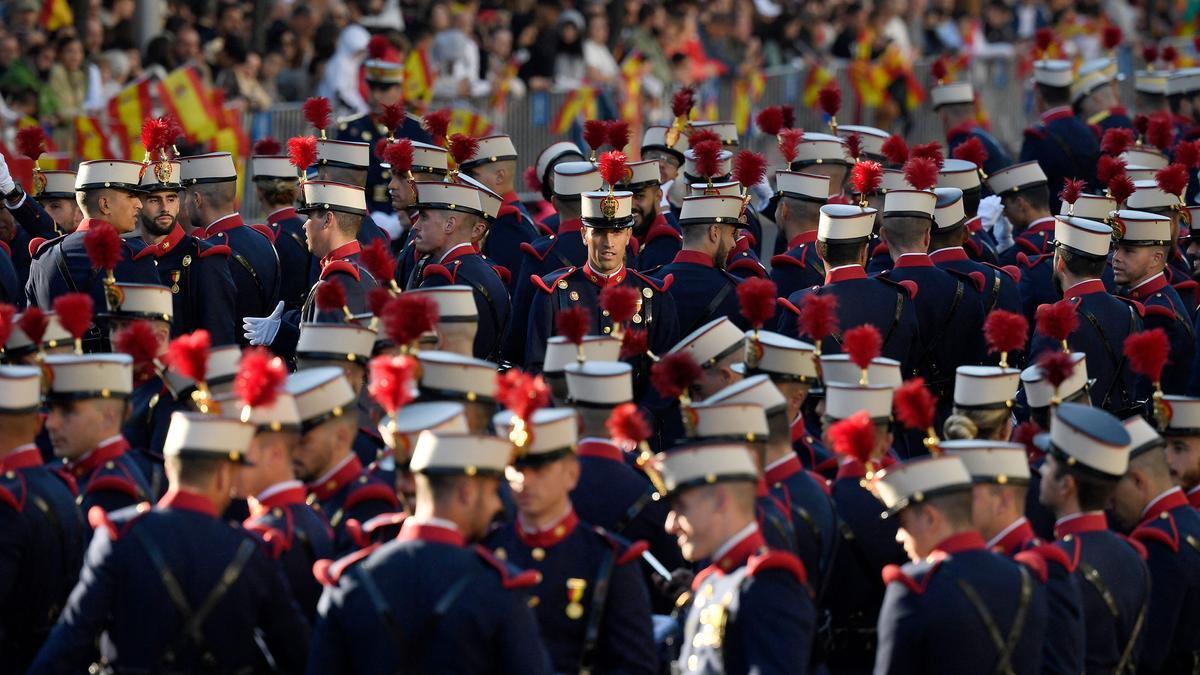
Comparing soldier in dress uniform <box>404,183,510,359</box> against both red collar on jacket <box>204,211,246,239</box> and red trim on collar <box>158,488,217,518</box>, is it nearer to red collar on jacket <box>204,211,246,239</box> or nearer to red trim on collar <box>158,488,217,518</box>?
red collar on jacket <box>204,211,246,239</box>

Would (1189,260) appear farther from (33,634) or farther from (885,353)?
(33,634)

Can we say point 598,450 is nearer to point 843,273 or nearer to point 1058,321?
point 1058,321

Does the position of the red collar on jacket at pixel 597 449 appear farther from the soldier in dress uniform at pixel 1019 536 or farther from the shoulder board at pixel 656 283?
the shoulder board at pixel 656 283

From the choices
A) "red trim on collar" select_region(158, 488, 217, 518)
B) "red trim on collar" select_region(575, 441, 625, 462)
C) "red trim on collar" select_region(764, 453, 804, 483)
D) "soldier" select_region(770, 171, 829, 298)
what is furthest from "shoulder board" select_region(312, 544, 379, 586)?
"soldier" select_region(770, 171, 829, 298)

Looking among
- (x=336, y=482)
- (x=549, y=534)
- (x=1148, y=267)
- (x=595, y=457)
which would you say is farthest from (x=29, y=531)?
(x=1148, y=267)

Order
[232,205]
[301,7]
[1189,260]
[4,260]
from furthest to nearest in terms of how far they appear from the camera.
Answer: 1. [301,7]
2. [1189,260]
3. [232,205]
4. [4,260]

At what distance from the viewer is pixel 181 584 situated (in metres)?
6.27

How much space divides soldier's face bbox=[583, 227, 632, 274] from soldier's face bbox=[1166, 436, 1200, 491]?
2.92 meters

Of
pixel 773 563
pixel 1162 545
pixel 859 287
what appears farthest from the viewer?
pixel 859 287

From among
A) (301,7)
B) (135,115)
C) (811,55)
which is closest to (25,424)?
(135,115)

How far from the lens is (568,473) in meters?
6.54

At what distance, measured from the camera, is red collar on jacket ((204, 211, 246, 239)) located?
11.4 m

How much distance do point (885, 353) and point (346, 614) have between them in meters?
4.53

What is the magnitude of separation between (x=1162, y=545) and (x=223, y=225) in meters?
5.68
